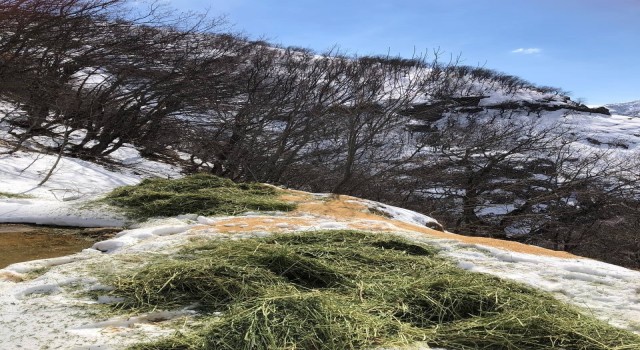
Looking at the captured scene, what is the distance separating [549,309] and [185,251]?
7.68 ft

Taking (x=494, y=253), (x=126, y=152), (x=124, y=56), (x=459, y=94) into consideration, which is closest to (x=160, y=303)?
(x=494, y=253)

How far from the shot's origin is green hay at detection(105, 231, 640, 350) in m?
2.16

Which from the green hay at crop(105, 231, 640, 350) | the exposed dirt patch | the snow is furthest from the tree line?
the green hay at crop(105, 231, 640, 350)

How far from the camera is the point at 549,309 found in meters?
2.60

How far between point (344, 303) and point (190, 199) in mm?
3637

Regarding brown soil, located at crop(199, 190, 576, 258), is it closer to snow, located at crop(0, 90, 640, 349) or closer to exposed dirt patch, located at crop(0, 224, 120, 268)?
snow, located at crop(0, 90, 640, 349)

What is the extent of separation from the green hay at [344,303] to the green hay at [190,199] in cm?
209

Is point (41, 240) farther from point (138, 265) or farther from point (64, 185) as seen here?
point (64, 185)

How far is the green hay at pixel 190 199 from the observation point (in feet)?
18.1

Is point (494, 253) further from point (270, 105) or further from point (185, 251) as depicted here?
point (270, 105)

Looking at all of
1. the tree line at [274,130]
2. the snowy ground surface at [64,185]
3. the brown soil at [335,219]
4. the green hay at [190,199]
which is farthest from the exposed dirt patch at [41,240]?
the tree line at [274,130]

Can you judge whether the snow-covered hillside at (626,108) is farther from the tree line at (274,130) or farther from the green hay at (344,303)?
the green hay at (344,303)

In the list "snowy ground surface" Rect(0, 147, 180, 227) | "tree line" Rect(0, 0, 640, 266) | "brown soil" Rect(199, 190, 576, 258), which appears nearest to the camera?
"brown soil" Rect(199, 190, 576, 258)

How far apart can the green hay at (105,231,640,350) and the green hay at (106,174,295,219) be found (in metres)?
2.09
